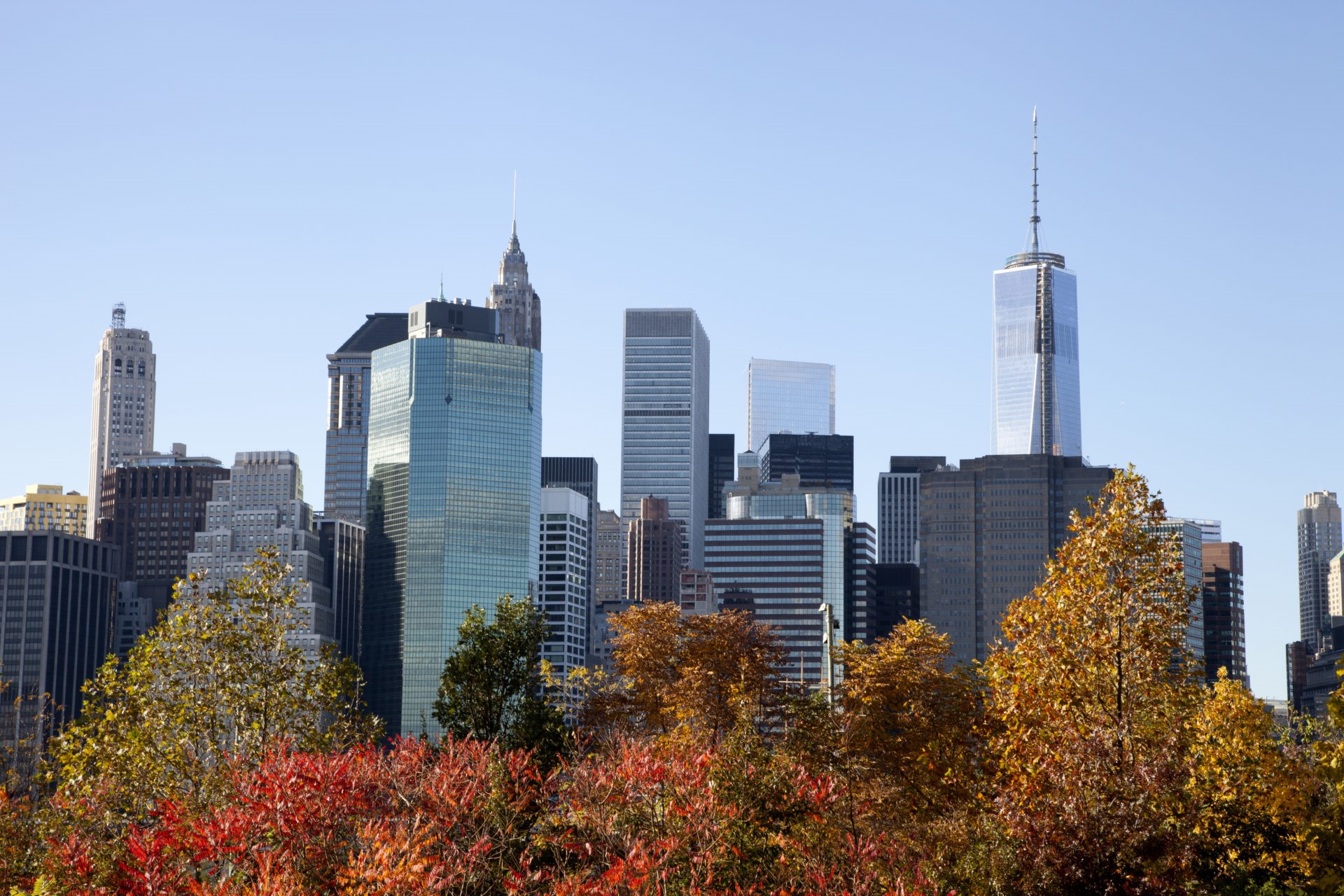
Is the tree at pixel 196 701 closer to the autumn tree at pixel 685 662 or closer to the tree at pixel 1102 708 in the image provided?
the autumn tree at pixel 685 662

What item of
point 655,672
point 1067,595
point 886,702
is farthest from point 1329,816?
Answer: point 655,672

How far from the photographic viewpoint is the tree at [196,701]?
37938 millimetres

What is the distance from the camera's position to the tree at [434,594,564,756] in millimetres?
45375

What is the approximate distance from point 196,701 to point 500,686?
947cm

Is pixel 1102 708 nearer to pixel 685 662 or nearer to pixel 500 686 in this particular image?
pixel 500 686

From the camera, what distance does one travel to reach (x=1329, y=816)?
37.9m

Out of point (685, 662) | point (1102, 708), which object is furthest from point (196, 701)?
point (685, 662)

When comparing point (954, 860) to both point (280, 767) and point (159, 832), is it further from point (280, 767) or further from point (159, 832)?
point (159, 832)

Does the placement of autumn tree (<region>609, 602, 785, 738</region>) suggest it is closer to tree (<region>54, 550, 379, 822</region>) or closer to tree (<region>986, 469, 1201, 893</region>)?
tree (<region>54, 550, 379, 822</region>)

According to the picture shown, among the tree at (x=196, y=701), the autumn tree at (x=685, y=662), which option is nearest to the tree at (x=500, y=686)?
the tree at (x=196, y=701)

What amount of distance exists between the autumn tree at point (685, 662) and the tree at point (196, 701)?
16087 mm

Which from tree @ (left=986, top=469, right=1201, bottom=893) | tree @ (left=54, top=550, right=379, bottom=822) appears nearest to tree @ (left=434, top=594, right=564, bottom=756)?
tree @ (left=54, top=550, right=379, bottom=822)

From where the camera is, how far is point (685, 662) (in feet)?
199

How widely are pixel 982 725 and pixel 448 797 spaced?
1971cm
